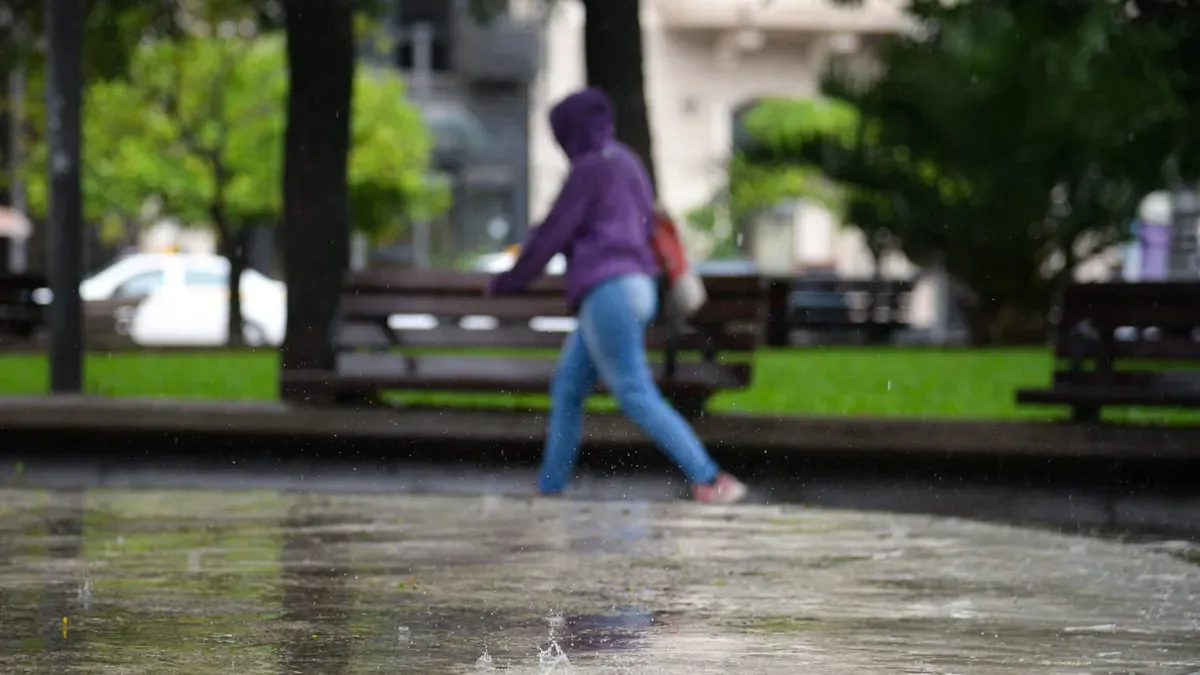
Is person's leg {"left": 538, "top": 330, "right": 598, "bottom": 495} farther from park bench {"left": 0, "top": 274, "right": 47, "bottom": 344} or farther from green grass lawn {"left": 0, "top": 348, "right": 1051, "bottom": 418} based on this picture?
park bench {"left": 0, "top": 274, "right": 47, "bottom": 344}

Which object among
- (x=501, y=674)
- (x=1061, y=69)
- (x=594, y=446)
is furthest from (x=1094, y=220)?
(x=501, y=674)

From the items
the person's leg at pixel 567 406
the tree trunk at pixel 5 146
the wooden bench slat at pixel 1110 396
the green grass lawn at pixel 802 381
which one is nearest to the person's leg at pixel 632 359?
the person's leg at pixel 567 406

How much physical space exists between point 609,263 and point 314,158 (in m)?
5.77

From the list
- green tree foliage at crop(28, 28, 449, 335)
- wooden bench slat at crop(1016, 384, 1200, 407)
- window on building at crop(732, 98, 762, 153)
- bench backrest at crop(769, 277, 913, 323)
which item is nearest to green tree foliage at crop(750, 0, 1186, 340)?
bench backrest at crop(769, 277, 913, 323)

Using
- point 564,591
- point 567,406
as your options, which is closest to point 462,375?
point 567,406

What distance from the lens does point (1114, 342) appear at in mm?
13883

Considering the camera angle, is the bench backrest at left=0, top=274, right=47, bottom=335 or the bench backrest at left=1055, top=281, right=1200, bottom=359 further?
the bench backrest at left=0, top=274, right=47, bottom=335

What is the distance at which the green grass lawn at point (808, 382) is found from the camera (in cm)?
1756

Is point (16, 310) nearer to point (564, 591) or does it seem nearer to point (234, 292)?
point (234, 292)

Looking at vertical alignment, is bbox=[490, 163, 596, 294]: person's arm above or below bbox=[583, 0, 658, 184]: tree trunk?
below

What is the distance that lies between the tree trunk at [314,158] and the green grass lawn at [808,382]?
104 centimetres

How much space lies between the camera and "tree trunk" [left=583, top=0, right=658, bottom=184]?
17188 millimetres

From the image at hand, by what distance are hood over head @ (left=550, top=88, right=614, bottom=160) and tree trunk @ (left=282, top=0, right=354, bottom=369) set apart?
5.22 meters

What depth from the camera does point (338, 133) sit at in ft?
55.2
